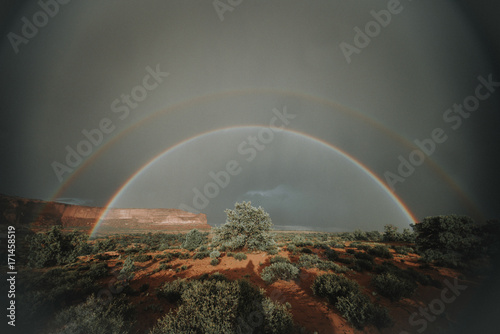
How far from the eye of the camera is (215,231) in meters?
18.5

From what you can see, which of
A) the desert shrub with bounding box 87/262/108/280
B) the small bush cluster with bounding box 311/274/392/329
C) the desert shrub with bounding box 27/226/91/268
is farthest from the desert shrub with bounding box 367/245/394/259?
A: the desert shrub with bounding box 27/226/91/268

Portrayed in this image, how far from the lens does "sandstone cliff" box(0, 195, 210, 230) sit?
149 ft

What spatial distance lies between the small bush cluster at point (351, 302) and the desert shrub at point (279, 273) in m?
2.02

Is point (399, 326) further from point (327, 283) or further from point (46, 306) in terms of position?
point (46, 306)

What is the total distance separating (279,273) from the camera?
35.3 feet

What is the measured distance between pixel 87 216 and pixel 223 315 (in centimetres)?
11746

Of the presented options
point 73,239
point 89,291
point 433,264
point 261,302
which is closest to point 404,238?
point 433,264

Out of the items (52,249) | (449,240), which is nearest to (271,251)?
(449,240)

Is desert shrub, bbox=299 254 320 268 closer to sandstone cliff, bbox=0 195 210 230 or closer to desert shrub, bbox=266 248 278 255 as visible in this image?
desert shrub, bbox=266 248 278 255

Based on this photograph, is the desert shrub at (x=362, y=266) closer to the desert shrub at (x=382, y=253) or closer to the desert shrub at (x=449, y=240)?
the desert shrub at (x=382, y=253)

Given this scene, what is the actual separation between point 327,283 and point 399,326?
8.86 feet

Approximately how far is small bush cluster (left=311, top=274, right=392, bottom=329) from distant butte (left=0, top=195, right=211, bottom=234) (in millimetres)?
71034

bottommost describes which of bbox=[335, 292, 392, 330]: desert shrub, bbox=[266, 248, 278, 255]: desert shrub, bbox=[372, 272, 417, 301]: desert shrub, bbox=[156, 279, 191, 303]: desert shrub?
bbox=[372, 272, 417, 301]: desert shrub

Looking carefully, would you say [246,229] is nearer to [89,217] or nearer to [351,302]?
[351,302]
